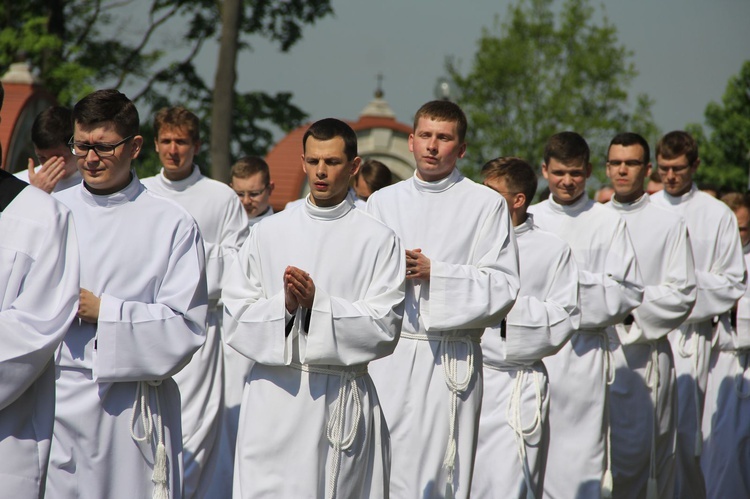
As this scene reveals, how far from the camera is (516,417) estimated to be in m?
7.83

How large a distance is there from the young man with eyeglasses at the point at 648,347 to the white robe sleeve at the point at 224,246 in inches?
118

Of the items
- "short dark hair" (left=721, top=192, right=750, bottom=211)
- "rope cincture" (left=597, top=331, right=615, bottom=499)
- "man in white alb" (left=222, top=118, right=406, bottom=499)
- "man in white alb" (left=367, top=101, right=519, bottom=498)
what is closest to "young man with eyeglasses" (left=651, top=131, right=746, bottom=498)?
"short dark hair" (left=721, top=192, right=750, bottom=211)

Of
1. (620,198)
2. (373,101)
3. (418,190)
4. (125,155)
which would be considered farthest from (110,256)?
(373,101)

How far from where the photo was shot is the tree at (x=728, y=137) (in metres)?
38.8

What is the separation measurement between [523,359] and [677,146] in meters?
3.69

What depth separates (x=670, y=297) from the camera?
980 cm

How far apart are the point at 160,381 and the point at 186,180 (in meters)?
4.09

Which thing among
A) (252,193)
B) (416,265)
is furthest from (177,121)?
(416,265)

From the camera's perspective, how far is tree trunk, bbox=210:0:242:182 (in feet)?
68.2

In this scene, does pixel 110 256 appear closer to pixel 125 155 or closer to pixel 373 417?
pixel 125 155

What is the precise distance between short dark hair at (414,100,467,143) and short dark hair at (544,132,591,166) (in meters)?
1.77

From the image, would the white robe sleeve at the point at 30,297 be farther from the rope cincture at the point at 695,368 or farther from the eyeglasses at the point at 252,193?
the rope cincture at the point at 695,368

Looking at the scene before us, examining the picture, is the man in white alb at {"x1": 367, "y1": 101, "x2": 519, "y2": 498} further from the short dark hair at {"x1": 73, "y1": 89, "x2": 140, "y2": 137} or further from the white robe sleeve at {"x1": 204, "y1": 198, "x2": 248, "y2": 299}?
the white robe sleeve at {"x1": 204, "y1": 198, "x2": 248, "y2": 299}

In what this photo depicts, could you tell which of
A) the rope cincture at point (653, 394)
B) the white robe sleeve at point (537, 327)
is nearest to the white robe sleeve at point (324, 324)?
the white robe sleeve at point (537, 327)
